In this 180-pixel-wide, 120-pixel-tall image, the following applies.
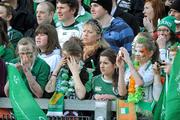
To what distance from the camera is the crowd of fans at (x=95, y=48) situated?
10281mm

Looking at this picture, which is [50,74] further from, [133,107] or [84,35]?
[133,107]

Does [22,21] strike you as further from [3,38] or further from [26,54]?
[26,54]

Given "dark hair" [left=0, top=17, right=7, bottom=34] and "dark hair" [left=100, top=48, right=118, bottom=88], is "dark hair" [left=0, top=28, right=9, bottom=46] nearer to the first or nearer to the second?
"dark hair" [left=0, top=17, right=7, bottom=34]

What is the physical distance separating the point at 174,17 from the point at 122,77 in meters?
2.36

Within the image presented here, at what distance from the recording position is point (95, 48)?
37.5 ft

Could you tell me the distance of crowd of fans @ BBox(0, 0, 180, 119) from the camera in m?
10.3

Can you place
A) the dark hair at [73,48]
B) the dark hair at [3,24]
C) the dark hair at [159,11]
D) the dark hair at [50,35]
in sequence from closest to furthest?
the dark hair at [73,48] < the dark hair at [50,35] < the dark hair at [3,24] < the dark hair at [159,11]

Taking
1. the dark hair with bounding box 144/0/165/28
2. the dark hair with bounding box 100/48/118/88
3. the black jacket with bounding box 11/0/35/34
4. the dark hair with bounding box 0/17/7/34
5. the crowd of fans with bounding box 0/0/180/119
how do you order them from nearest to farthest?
the crowd of fans with bounding box 0/0/180/119 → the dark hair with bounding box 100/48/118/88 → the dark hair with bounding box 0/17/7/34 → the dark hair with bounding box 144/0/165/28 → the black jacket with bounding box 11/0/35/34

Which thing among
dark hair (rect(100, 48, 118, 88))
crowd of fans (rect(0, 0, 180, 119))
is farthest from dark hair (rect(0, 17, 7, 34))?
dark hair (rect(100, 48, 118, 88))

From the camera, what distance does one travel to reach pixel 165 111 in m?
9.03

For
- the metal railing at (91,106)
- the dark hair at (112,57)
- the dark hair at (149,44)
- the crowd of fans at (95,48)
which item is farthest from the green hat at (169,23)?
the metal railing at (91,106)

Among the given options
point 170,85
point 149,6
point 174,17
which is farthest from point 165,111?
point 149,6

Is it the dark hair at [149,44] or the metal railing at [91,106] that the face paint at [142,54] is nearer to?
the dark hair at [149,44]

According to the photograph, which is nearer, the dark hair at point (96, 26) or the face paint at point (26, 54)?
the face paint at point (26, 54)
